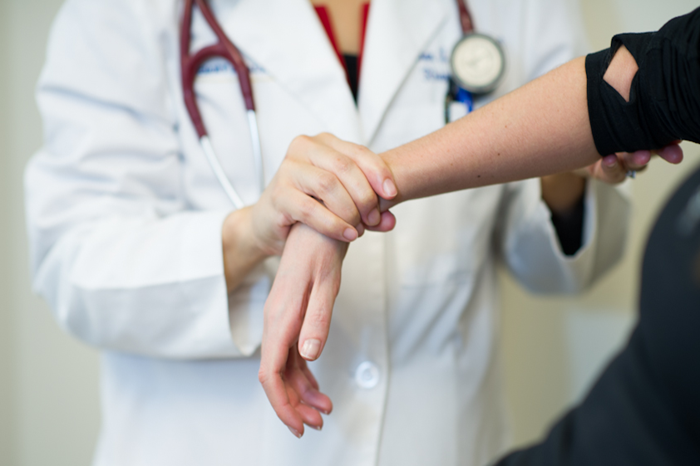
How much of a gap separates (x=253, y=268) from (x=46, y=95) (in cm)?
39

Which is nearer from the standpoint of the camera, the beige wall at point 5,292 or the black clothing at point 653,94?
the black clothing at point 653,94

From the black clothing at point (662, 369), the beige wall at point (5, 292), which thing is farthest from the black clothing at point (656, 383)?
the beige wall at point (5, 292)

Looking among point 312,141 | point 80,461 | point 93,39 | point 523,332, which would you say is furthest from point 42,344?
→ point 523,332

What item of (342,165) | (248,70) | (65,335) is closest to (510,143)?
(342,165)

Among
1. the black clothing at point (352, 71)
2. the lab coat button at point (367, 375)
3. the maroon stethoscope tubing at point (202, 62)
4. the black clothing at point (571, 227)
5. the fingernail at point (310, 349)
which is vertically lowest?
the lab coat button at point (367, 375)

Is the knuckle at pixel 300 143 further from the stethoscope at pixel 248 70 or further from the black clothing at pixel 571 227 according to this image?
the black clothing at pixel 571 227

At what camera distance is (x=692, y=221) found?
215 mm

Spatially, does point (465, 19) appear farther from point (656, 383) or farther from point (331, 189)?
point (656, 383)

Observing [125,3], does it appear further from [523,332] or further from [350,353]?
[523,332]

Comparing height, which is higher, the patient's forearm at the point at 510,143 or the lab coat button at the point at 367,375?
the patient's forearm at the point at 510,143

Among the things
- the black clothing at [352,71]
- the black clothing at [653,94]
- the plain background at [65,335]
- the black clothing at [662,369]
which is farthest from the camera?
the plain background at [65,335]

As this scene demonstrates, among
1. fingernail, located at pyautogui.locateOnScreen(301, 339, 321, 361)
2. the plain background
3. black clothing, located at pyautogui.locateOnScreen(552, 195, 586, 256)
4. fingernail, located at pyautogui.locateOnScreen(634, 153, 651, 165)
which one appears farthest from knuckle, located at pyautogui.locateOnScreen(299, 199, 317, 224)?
the plain background

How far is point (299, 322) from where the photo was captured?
1.69 ft

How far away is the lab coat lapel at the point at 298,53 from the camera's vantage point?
0.70 metres
